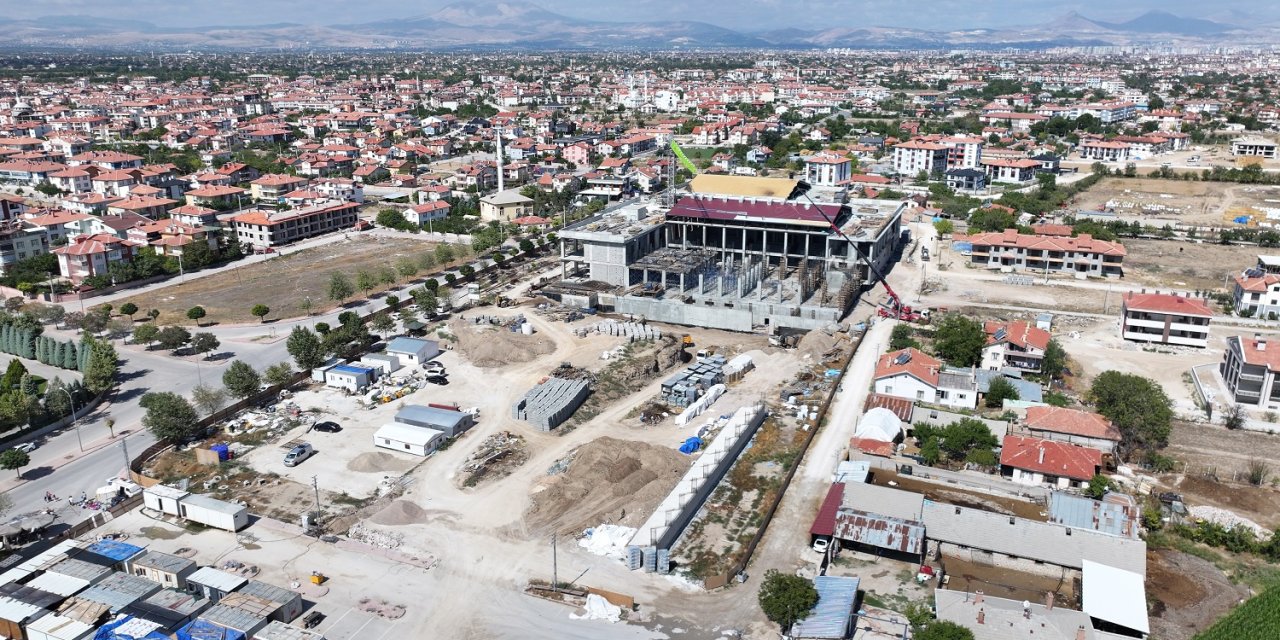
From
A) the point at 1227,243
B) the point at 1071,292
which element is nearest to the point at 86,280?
the point at 1071,292

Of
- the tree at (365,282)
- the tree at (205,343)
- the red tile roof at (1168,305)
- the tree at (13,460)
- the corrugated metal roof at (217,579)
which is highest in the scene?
the red tile roof at (1168,305)

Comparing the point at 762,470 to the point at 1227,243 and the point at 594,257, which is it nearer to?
the point at 594,257

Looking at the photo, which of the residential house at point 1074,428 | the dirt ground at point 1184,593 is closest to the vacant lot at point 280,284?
the residential house at point 1074,428

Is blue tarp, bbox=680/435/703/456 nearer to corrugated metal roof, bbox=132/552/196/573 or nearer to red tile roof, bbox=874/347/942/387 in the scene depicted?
red tile roof, bbox=874/347/942/387

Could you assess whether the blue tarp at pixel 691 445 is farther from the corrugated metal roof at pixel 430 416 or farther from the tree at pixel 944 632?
the tree at pixel 944 632

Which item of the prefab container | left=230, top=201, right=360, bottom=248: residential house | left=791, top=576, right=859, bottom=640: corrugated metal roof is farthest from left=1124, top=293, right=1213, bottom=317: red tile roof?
left=230, top=201, right=360, bottom=248: residential house
